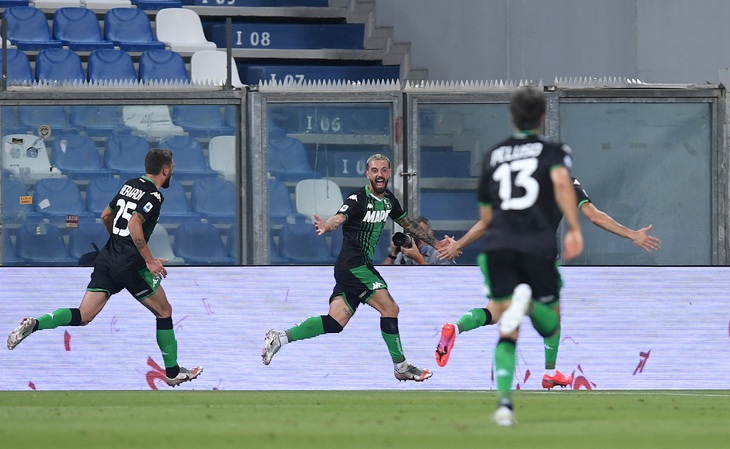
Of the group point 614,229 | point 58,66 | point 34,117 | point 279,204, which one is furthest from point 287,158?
point 58,66

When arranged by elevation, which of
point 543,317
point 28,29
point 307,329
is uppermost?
point 28,29

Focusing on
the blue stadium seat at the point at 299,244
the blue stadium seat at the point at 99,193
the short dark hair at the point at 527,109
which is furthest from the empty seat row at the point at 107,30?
the short dark hair at the point at 527,109

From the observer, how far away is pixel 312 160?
537 inches

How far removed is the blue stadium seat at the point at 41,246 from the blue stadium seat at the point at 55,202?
119 millimetres

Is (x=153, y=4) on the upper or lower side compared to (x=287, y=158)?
upper

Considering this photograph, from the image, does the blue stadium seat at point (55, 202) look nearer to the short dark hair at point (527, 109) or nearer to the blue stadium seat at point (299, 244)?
the blue stadium seat at point (299, 244)

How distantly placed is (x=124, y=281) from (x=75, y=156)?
7.21 feet

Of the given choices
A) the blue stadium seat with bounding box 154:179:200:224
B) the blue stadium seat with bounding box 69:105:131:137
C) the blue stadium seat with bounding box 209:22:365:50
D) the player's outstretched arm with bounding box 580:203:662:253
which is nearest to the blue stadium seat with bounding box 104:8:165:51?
the blue stadium seat with bounding box 209:22:365:50

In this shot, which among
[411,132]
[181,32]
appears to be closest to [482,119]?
[411,132]

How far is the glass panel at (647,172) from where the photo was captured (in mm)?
13789

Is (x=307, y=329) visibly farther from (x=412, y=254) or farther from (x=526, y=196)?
(x=526, y=196)

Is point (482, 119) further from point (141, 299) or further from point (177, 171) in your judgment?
point (141, 299)

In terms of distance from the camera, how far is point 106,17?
1856 cm

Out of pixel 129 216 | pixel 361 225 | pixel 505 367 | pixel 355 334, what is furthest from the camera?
pixel 355 334
